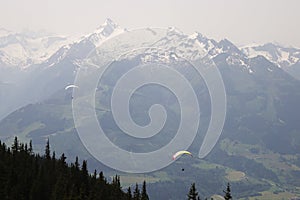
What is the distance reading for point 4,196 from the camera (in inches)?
3504

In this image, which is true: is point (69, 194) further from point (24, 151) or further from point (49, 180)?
point (24, 151)

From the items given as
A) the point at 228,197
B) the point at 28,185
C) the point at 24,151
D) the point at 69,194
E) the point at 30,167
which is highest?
the point at 24,151

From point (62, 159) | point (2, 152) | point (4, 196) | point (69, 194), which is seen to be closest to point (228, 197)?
point (69, 194)

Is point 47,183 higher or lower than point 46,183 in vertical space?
higher

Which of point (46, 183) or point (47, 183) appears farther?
point (47, 183)

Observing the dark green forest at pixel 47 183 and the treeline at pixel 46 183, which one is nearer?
the dark green forest at pixel 47 183

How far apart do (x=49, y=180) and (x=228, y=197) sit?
148 feet

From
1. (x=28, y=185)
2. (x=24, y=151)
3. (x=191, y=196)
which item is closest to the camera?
(x=191, y=196)

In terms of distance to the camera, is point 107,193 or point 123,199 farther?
point 123,199

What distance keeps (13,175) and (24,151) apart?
26.4 metres

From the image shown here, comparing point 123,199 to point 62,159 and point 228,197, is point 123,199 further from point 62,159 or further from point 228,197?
point 228,197

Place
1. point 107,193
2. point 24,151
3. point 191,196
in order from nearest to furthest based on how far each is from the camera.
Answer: point 191,196 < point 107,193 < point 24,151

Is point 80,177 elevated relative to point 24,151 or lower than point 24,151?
lower

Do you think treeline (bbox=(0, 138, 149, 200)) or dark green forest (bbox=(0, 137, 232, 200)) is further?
treeline (bbox=(0, 138, 149, 200))
